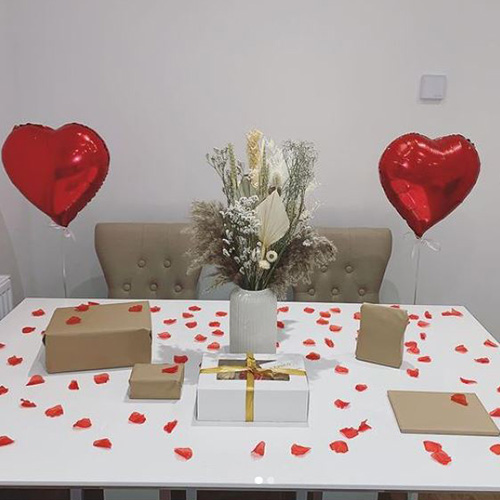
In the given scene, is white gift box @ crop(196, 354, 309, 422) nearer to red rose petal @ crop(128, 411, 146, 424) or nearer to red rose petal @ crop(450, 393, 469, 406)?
red rose petal @ crop(128, 411, 146, 424)

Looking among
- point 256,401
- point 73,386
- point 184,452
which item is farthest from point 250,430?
point 73,386

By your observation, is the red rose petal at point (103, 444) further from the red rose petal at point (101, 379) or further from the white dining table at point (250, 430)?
the red rose petal at point (101, 379)

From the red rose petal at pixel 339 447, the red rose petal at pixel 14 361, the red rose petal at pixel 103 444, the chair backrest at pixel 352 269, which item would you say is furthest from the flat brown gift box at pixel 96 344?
the chair backrest at pixel 352 269

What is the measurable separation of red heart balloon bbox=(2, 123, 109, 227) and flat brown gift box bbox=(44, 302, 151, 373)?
596 millimetres

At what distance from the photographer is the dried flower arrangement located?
1.79 m

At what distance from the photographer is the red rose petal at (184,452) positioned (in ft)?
4.91

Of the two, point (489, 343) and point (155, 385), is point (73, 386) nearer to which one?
point (155, 385)

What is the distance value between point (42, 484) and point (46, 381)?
477 millimetres

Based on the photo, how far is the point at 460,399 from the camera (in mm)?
1747

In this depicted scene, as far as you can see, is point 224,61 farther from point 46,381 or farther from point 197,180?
point 46,381

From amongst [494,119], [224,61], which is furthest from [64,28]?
[494,119]

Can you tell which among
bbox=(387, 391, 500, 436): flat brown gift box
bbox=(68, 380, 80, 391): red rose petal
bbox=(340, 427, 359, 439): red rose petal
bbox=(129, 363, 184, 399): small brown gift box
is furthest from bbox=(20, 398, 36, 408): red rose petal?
bbox=(387, 391, 500, 436): flat brown gift box

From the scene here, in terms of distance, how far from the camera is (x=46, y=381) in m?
1.85

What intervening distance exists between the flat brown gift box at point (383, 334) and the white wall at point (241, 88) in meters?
1.17
